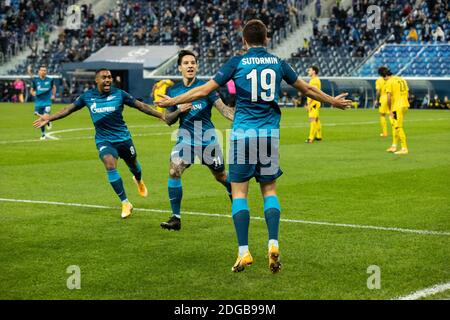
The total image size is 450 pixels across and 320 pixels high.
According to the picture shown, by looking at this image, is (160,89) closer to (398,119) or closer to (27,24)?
(398,119)

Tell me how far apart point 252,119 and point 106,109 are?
4343 millimetres

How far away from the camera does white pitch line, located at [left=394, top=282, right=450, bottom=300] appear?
22.3ft

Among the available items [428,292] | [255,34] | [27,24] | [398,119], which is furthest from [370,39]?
[428,292]

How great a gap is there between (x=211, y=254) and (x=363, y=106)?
1665 inches

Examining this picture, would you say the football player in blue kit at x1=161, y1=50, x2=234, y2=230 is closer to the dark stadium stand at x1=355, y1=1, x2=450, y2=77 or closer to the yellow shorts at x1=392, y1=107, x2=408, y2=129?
the yellow shorts at x1=392, y1=107, x2=408, y2=129

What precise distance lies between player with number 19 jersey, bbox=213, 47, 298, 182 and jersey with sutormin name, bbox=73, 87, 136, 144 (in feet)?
13.5

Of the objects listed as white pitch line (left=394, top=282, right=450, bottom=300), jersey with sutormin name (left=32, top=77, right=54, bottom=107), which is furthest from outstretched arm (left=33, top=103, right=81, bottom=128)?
jersey with sutormin name (left=32, top=77, right=54, bottom=107)

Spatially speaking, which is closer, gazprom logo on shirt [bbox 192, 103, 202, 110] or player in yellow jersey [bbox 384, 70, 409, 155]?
gazprom logo on shirt [bbox 192, 103, 202, 110]

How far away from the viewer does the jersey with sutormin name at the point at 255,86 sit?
25.4 ft

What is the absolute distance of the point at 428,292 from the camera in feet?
22.9

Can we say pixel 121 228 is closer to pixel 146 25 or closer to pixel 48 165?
pixel 48 165
